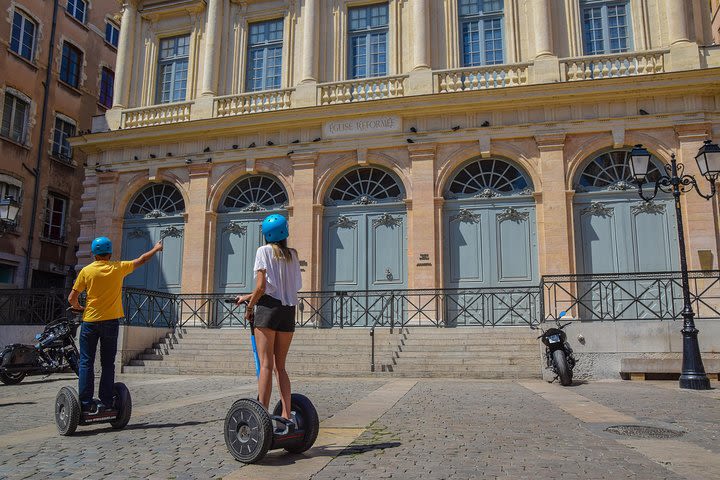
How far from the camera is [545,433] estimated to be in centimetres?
518

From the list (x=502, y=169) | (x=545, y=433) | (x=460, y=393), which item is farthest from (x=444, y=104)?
(x=545, y=433)

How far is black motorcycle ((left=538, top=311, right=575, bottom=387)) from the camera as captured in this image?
10.1 meters

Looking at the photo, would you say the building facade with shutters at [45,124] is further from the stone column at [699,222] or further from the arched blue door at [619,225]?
the stone column at [699,222]

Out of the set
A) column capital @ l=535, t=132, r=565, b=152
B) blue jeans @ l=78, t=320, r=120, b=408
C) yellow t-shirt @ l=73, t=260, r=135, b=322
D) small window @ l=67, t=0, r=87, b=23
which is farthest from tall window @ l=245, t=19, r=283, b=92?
blue jeans @ l=78, t=320, r=120, b=408

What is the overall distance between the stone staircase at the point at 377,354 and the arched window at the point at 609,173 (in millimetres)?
4704

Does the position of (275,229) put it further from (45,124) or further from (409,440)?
(45,124)

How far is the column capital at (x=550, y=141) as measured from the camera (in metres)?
15.6

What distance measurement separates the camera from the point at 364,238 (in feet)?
55.0

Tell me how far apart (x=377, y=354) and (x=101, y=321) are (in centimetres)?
790

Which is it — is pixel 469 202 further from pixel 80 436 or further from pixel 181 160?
pixel 80 436

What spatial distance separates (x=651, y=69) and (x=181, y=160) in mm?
13212

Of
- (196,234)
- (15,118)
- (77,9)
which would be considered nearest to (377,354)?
(196,234)

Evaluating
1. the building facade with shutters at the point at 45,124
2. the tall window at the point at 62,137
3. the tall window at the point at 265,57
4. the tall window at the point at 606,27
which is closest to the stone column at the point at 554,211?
the tall window at the point at 606,27

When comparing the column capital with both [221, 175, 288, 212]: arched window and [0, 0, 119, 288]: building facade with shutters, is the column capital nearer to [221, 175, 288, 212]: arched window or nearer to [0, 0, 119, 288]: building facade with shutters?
[221, 175, 288, 212]: arched window
